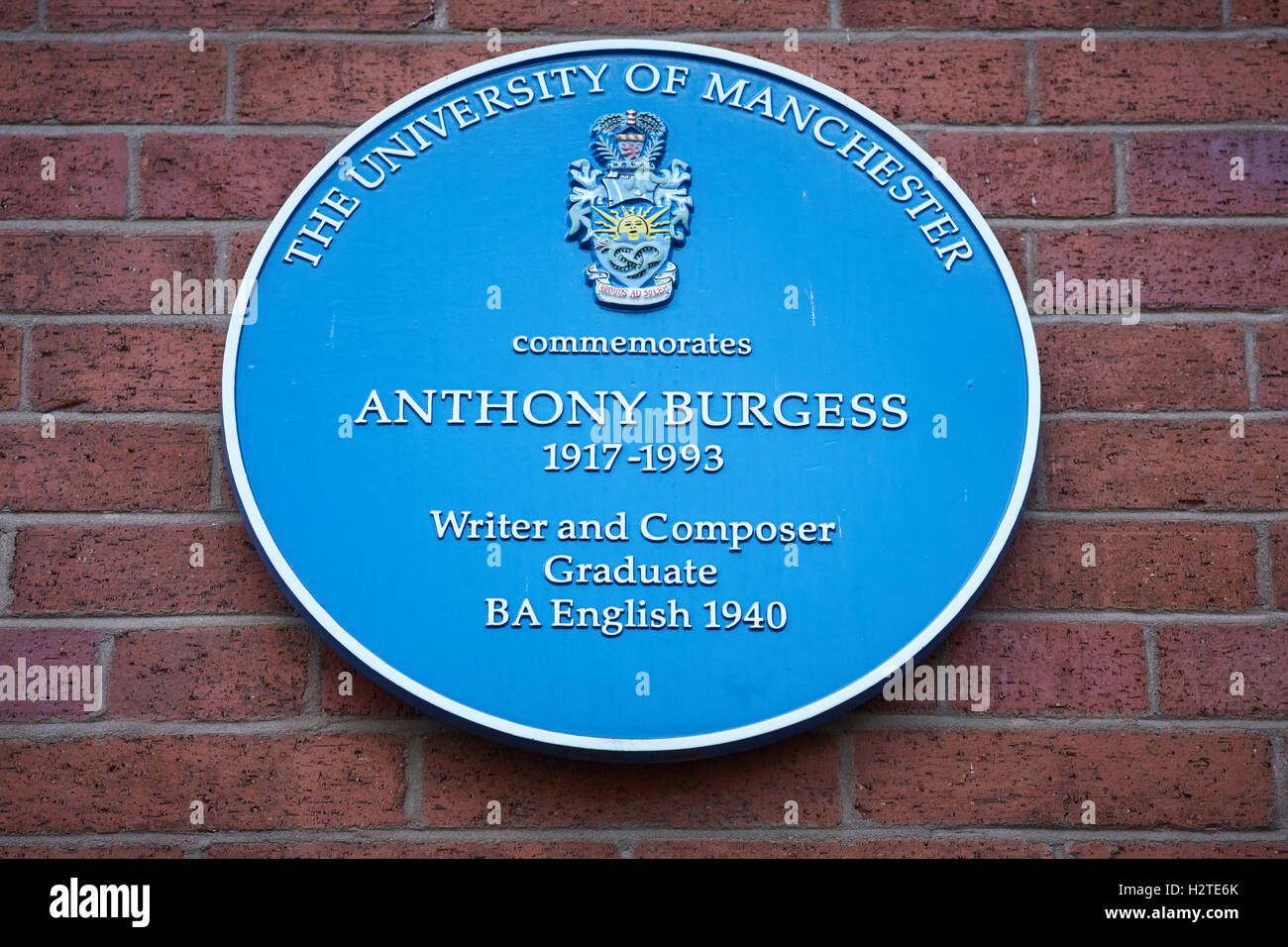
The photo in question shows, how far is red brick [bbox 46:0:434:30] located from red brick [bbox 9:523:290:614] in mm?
1020

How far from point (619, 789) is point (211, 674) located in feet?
2.50

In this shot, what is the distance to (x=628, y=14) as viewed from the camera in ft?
8.81

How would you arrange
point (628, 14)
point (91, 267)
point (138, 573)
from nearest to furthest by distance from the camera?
point (138, 573) → point (91, 267) → point (628, 14)

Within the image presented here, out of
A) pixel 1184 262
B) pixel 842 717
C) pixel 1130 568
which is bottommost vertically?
pixel 842 717

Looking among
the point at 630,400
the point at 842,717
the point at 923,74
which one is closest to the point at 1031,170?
the point at 923,74

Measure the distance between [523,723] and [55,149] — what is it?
1471 millimetres

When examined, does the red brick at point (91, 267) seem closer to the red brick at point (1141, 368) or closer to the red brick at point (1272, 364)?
the red brick at point (1141, 368)

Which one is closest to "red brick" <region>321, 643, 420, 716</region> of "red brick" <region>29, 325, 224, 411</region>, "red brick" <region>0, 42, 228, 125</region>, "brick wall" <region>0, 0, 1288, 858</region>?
"brick wall" <region>0, 0, 1288, 858</region>

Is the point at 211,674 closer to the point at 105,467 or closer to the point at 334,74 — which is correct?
the point at 105,467

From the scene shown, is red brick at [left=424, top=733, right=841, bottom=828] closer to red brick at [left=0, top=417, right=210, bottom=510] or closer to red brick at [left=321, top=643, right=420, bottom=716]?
red brick at [left=321, top=643, right=420, bottom=716]

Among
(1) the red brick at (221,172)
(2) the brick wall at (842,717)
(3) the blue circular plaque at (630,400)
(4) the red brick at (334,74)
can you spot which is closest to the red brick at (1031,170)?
(2) the brick wall at (842,717)

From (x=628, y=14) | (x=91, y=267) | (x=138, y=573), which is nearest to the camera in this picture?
(x=138, y=573)

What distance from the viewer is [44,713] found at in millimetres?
2408
